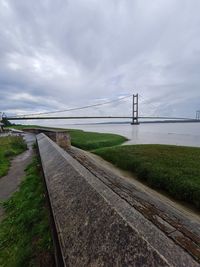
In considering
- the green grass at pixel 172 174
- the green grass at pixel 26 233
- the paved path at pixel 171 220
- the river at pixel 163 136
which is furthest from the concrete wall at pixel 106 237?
the river at pixel 163 136

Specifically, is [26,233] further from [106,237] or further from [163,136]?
[163,136]

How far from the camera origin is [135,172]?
7797 millimetres

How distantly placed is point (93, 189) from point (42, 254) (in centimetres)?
127

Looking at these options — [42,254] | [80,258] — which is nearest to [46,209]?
[42,254]

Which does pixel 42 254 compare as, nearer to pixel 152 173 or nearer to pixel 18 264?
pixel 18 264

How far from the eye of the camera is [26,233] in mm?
3064

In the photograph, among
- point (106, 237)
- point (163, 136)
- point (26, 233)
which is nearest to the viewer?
point (106, 237)

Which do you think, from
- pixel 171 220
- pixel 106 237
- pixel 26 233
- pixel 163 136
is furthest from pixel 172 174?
pixel 163 136

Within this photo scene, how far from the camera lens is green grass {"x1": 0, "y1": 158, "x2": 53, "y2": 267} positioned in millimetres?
2449

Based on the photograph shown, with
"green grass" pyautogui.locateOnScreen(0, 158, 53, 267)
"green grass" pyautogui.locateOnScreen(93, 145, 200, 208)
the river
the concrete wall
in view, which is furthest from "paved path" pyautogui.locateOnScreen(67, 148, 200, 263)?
the river

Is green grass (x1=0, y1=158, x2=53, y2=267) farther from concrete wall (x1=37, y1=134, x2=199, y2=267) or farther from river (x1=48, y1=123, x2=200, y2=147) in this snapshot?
river (x1=48, y1=123, x2=200, y2=147)

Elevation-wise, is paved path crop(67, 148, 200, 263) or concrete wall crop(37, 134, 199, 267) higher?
concrete wall crop(37, 134, 199, 267)

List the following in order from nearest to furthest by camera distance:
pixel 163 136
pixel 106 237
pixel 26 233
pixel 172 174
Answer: pixel 106 237
pixel 26 233
pixel 172 174
pixel 163 136

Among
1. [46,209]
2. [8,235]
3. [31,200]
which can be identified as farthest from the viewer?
[31,200]
